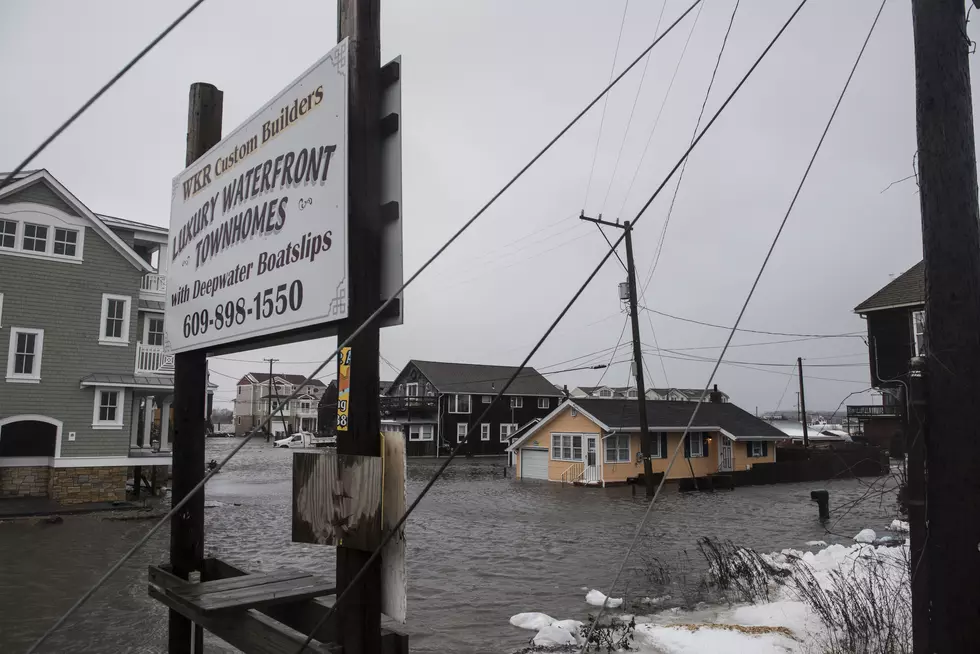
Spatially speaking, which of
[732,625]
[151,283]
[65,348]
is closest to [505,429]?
[151,283]

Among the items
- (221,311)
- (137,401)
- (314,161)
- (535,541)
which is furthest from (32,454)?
(314,161)

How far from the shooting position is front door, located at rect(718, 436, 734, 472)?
1597 inches

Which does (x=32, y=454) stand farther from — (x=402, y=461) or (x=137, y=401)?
(x=402, y=461)

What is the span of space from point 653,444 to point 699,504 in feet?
30.6

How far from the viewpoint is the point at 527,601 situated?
1245cm

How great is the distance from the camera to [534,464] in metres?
41.6

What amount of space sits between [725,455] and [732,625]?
34719mm

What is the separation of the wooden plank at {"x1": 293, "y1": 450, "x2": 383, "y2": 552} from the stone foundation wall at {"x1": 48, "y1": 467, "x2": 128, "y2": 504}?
2552 cm

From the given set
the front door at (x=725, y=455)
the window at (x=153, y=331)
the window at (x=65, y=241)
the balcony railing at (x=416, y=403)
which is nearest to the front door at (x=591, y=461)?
the front door at (x=725, y=455)

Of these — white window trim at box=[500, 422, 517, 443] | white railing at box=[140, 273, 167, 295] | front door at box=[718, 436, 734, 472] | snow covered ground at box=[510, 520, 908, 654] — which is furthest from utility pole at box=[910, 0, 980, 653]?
Answer: white window trim at box=[500, 422, 517, 443]

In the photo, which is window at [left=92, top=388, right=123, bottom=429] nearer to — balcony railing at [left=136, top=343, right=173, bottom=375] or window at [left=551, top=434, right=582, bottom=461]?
balcony railing at [left=136, top=343, right=173, bottom=375]

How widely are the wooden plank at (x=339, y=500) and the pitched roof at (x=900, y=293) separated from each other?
32.0 metres

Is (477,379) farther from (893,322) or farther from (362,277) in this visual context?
(362,277)

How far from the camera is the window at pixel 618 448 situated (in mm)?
36500
